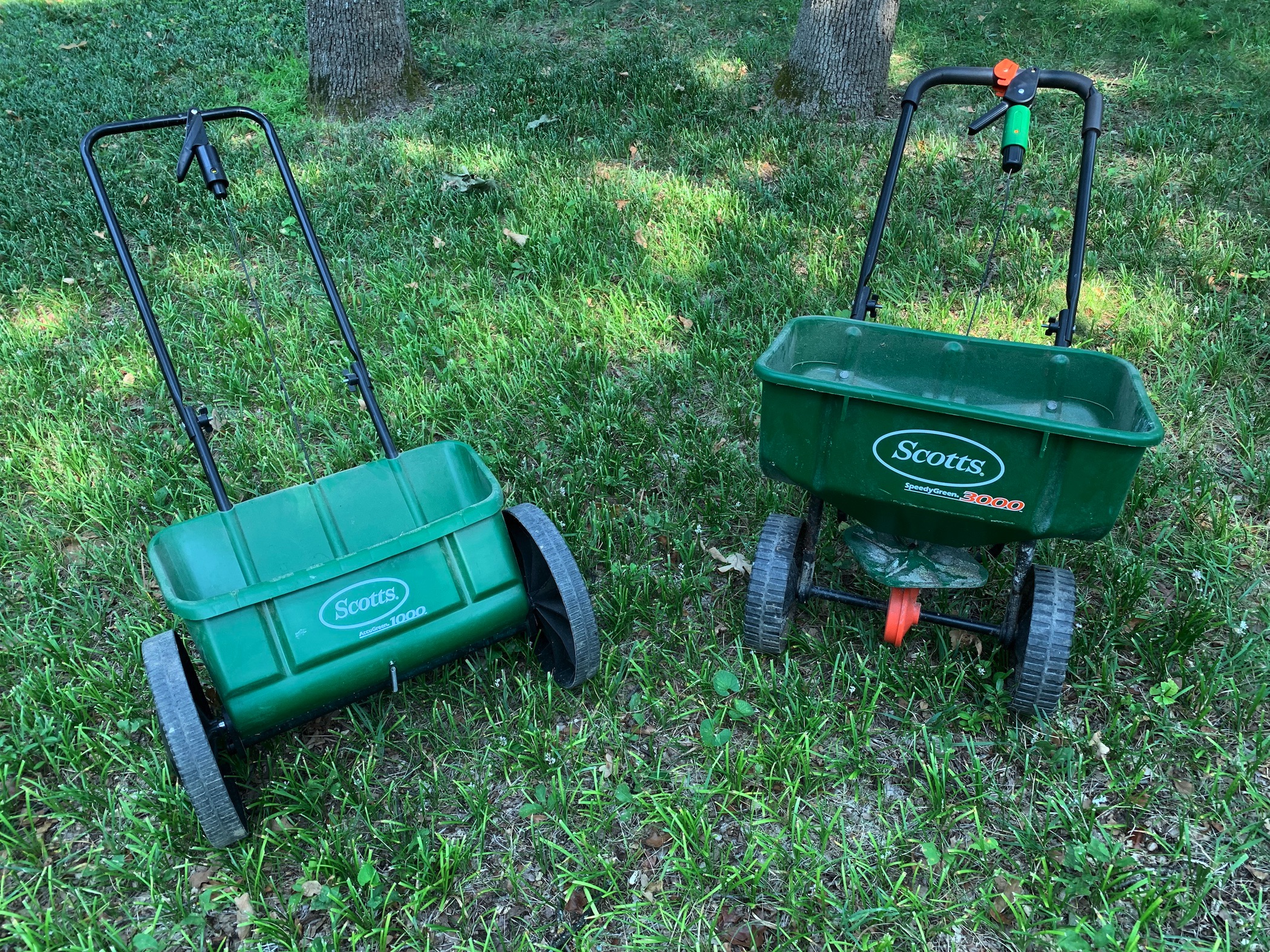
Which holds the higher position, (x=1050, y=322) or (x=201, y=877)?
(x=1050, y=322)

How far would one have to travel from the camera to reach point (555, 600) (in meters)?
2.61

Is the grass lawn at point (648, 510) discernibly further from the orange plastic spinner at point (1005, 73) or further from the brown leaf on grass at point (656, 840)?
the orange plastic spinner at point (1005, 73)

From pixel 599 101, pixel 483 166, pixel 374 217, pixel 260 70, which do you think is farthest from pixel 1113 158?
pixel 260 70

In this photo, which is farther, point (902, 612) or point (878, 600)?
point (878, 600)

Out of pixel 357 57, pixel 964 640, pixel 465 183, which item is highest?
pixel 357 57

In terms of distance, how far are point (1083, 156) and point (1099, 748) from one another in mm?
1785

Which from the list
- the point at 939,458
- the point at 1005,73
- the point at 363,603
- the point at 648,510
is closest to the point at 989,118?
the point at 1005,73

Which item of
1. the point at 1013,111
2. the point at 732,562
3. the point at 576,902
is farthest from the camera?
the point at 732,562

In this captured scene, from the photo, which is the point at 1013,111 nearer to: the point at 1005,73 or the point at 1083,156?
the point at 1005,73

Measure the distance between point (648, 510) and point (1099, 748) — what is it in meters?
1.66

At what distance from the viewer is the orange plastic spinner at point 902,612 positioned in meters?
2.55

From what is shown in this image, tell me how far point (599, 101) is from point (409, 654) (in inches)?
196

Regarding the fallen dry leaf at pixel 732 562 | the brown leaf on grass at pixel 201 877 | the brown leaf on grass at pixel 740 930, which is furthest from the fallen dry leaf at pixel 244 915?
the fallen dry leaf at pixel 732 562

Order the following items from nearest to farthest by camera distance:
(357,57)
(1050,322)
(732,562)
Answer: (1050,322), (732,562), (357,57)
